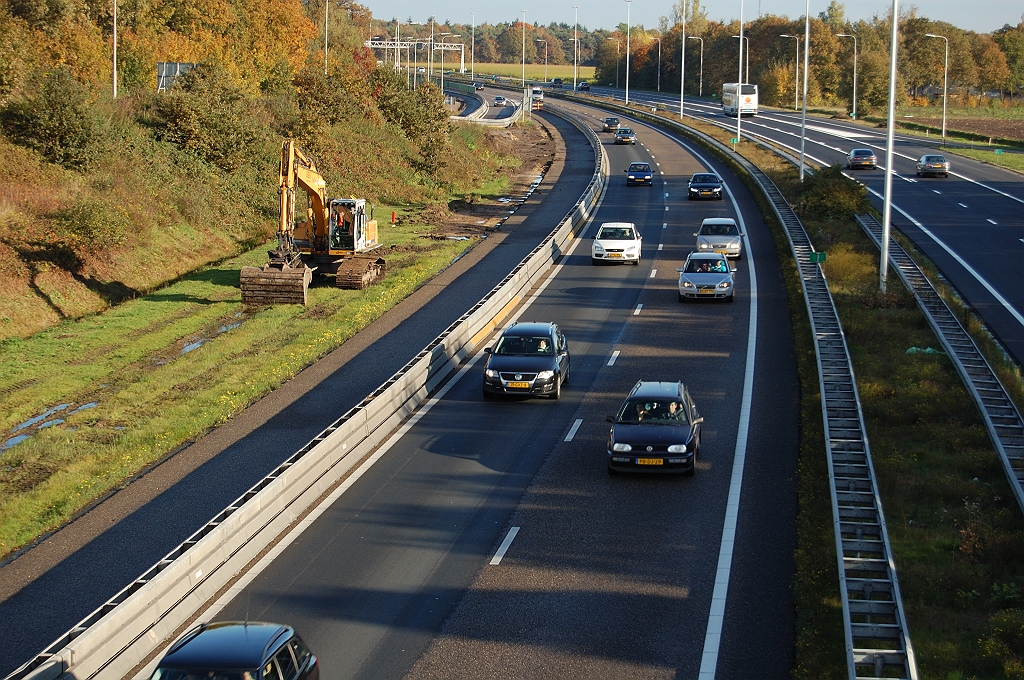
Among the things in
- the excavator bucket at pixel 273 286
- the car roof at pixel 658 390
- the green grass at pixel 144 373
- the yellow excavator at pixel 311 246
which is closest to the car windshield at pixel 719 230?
the green grass at pixel 144 373

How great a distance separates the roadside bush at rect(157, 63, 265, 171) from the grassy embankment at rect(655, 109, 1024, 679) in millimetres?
33656

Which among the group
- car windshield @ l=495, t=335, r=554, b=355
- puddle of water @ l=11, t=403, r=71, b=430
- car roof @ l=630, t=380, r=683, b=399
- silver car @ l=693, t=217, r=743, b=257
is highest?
silver car @ l=693, t=217, r=743, b=257

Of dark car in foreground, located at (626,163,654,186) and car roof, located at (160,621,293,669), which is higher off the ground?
dark car in foreground, located at (626,163,654,186)

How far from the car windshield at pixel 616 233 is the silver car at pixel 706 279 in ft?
22.2

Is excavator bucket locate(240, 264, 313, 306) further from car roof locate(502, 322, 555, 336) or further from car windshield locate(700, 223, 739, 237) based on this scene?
car windshield locate(700, 223, 739, 237)

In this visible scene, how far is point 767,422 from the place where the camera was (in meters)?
22.8

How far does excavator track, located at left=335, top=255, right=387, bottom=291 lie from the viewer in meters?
36.9

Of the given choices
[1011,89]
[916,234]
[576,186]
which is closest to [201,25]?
[576,186]

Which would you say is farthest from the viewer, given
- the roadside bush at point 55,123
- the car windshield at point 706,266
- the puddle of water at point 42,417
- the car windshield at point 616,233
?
the roadside bush at point 55,123

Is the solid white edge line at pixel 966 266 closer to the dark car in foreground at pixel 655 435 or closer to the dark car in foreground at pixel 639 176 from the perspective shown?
the dark car in foreground at pixel 639 176

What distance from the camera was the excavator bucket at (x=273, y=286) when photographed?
34719 millimetres

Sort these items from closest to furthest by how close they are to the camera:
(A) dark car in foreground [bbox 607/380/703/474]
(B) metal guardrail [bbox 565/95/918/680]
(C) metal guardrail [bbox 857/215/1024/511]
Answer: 1. (B) metal guardrail [bbox 565/95/918/680]
2. (A) dark car in foreground [bbox 607/380/703/474]
3. (C) metal guardrail [bbox 857/215/1024/511]

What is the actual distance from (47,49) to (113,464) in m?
41.9

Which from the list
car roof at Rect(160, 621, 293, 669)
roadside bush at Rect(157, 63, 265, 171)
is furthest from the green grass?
roadside bush at Rect(157, 63, 265, 171)
